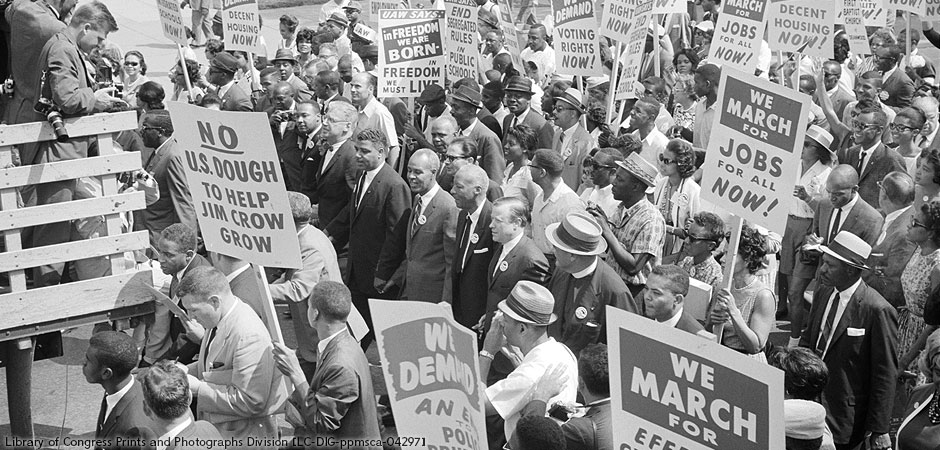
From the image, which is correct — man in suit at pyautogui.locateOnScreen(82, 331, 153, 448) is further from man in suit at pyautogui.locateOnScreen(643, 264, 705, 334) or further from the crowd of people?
man in suit at pyautogui.locateOnScreen(643, 264, 705, 334)

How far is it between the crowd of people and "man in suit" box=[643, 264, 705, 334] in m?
0.01

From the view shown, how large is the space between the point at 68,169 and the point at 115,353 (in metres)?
1.70

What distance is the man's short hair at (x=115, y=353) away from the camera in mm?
6660

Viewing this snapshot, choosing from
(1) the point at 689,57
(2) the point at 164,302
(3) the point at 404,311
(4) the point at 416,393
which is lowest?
(1) the point at 689,57

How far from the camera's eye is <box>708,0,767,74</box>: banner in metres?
11.7

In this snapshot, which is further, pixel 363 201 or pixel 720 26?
pixel 720 26

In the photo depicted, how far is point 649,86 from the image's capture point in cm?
Answer: 1359

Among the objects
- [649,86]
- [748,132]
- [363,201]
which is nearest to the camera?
[748,132]

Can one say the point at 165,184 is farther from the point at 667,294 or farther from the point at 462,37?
the point at 667,294

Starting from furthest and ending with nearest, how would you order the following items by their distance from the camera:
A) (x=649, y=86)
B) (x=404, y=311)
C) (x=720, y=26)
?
1. (x=649, y=86)
2. (x=720, y=26)
3. (x=404, y=311)

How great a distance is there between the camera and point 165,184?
429 inches

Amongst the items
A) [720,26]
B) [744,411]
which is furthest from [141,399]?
[720,26]

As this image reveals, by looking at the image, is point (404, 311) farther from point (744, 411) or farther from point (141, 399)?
point (141, 399)

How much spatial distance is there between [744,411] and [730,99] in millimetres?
3380
